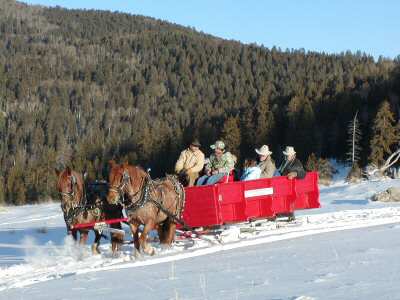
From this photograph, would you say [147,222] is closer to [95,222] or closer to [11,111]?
[95,222]

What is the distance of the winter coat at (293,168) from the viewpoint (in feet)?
43.0

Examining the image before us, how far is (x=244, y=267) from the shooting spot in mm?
8633

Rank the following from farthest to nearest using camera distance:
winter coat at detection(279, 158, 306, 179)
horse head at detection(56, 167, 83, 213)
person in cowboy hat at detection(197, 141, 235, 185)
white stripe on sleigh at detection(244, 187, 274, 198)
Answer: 1. winter coat at detection(279, 158, 306, 179)
2. person in cowboy hat at detection(197, 141, 235, 185)
3. white stripe on sleigh at detection(244, 187, 274, 198)
4. horse head at detection(56, 167, 83, 213)

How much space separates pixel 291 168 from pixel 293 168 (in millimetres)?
48

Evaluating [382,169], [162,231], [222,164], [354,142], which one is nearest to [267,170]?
[222,164]

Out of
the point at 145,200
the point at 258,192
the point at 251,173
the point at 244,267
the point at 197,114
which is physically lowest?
the point at 244,267

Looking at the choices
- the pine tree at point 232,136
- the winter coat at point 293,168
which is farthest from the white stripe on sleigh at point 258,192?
the pine tree at point 232,136

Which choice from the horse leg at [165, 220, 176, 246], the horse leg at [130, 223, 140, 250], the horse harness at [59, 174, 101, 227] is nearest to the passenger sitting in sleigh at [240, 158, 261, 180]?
the horse leg at [165, 220, 176, 246]

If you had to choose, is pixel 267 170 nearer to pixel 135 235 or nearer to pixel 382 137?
pixel 135 235

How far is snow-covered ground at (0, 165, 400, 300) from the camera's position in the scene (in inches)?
274

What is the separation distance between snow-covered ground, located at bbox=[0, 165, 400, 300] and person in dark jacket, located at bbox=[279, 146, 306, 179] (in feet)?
3.20

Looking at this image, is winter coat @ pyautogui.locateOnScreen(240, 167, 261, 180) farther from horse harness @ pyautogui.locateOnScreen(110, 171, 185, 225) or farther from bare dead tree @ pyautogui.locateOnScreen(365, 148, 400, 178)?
bare dead tree @ pyautogui.locateOnScreen(365, 148, 400, 178)

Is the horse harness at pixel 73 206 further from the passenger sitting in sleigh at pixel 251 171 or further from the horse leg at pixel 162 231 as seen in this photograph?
the passenger sitting in sleigh at pixel 251 171

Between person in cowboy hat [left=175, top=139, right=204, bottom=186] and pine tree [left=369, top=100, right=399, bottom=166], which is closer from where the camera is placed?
person in cowboy hat [left=175, top=139, right=204, bottom=186]
